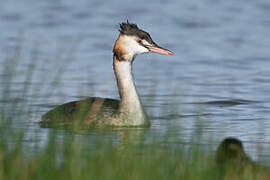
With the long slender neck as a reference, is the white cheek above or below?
above

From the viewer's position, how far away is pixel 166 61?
16516mm

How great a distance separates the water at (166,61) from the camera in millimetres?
9422

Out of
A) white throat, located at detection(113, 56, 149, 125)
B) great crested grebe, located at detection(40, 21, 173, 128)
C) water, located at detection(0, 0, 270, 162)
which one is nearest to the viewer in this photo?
water, located at detection(0, 0, 270, 162)

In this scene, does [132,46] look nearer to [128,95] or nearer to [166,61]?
[128,95]

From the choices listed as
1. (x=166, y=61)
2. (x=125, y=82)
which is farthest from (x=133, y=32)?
(x=166, y=61)

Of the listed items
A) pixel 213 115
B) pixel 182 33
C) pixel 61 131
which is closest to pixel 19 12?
pixel 182 33

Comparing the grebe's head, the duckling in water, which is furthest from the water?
the grebe's head

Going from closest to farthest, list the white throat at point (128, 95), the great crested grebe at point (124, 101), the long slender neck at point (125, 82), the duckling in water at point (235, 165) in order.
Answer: the duckling in water at point (235, 165) → the great crested grebe at point (124, 101) → the white throat at point (128, 95) → the long slender neck at point (125, 82)

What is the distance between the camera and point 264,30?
768 inches

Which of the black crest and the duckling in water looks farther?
the black crest

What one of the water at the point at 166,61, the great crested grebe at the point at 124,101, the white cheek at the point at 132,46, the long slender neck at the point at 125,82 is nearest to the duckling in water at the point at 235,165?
the water at the point at 166,61

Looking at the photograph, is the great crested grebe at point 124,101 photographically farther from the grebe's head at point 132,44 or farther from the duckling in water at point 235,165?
the duckling in water at point 235,165

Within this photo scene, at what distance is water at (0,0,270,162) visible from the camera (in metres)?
9.42

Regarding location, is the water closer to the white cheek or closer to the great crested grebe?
the great crested grebe
